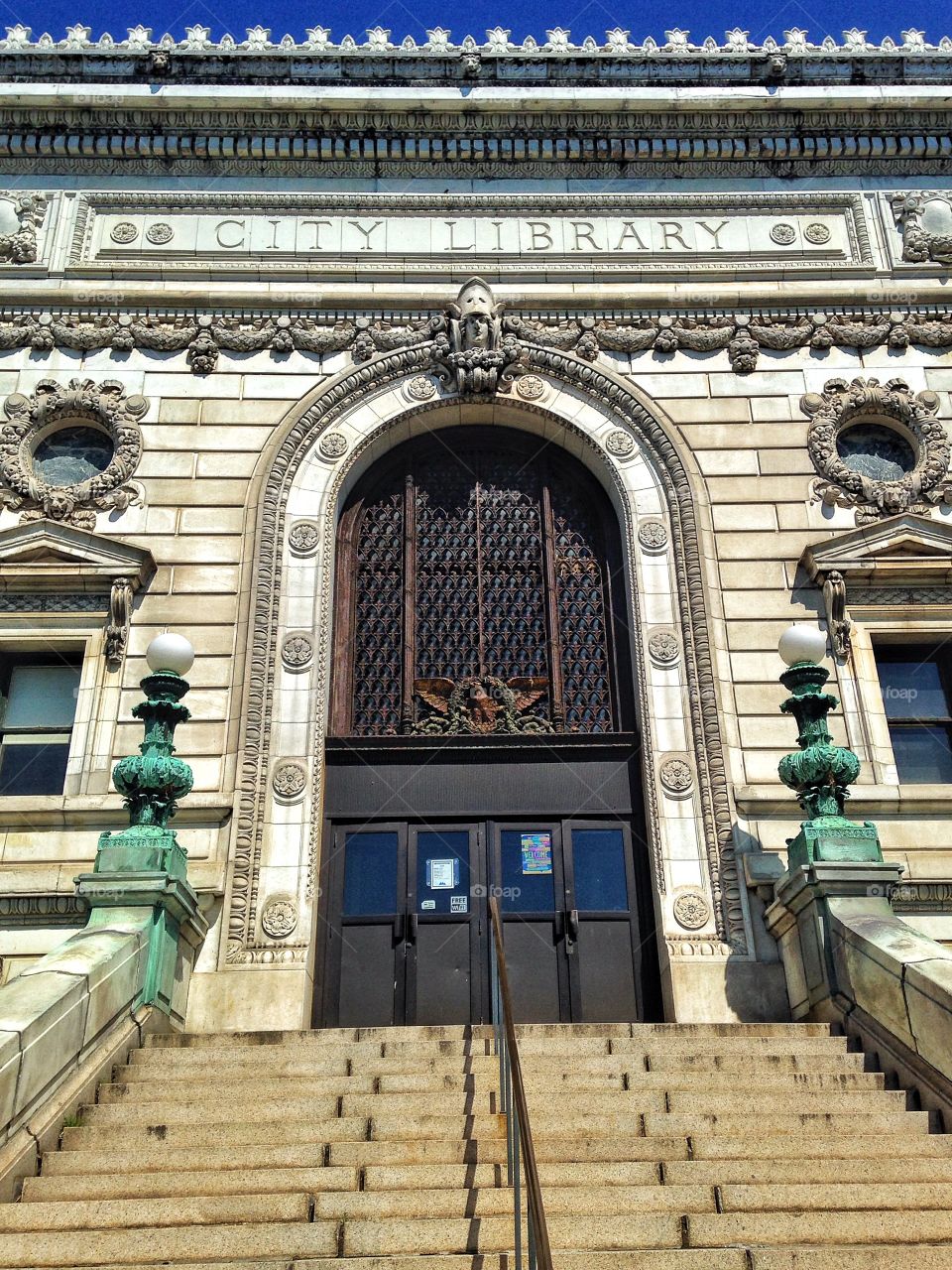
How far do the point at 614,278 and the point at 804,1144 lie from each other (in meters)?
12.3

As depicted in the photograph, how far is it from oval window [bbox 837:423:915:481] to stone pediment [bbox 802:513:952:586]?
101cm

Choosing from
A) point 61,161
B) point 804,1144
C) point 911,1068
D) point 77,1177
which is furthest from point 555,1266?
point 61,161

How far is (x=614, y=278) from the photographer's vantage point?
16516 mm

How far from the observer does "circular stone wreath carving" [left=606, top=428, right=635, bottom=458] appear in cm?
1557

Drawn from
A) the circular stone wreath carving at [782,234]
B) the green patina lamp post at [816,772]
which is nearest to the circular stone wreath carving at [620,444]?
the circular stone wreath carving at [782,234]

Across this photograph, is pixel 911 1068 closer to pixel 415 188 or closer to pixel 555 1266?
pixel 555 1266

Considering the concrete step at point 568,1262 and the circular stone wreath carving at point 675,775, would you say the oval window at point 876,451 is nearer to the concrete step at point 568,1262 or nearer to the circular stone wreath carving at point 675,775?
the circular stone wreath carving at point 675,775

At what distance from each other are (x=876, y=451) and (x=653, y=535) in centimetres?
338

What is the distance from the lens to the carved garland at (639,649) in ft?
41.9

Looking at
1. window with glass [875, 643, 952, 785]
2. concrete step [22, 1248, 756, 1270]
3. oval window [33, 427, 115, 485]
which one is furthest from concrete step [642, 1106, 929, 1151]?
oval window [33, 427, 115, 485]

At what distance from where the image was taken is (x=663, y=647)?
1434 cm

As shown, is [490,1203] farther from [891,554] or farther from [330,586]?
[891,554]

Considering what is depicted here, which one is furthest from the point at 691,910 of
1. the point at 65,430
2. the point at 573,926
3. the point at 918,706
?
the point at 65,430

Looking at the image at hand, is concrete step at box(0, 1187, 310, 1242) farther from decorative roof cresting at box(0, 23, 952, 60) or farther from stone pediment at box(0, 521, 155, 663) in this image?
decorative roof cresting at box(0, 23, 952, 60)
